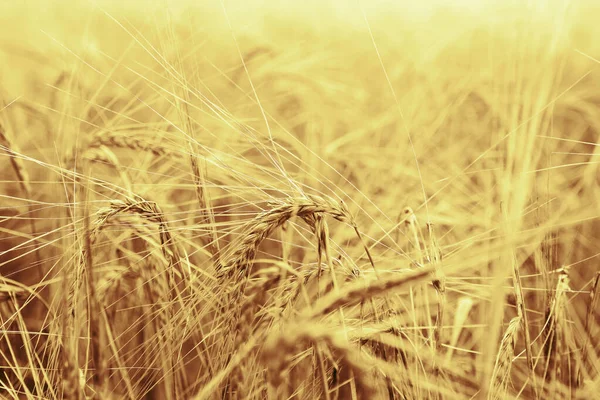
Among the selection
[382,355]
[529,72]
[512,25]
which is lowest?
[382,355]

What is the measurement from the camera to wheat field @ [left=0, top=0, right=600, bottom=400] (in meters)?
0.58

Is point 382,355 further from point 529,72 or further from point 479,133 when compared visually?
point 479,133

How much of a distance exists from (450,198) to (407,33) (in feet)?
4.09

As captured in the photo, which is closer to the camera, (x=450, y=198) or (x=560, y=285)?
(x=560, y=285)

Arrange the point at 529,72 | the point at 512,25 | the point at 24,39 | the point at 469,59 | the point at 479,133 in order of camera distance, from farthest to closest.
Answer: the point at 469,59, the point at 24,39, the point at 479,133, the point at 512,25, the point at 529,72

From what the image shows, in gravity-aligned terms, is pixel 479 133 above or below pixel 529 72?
below

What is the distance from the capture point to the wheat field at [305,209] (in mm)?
581

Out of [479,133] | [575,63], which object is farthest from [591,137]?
[575,63]

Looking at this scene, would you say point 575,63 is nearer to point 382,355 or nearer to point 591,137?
point 591,137

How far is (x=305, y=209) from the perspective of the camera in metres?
0.56

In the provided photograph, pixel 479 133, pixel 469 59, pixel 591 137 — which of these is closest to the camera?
pixel 479 133

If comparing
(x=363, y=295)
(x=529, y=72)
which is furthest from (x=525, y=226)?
(x=363, y=295)

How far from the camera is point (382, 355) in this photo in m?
0.61

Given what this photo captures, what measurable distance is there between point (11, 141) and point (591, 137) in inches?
54.6
